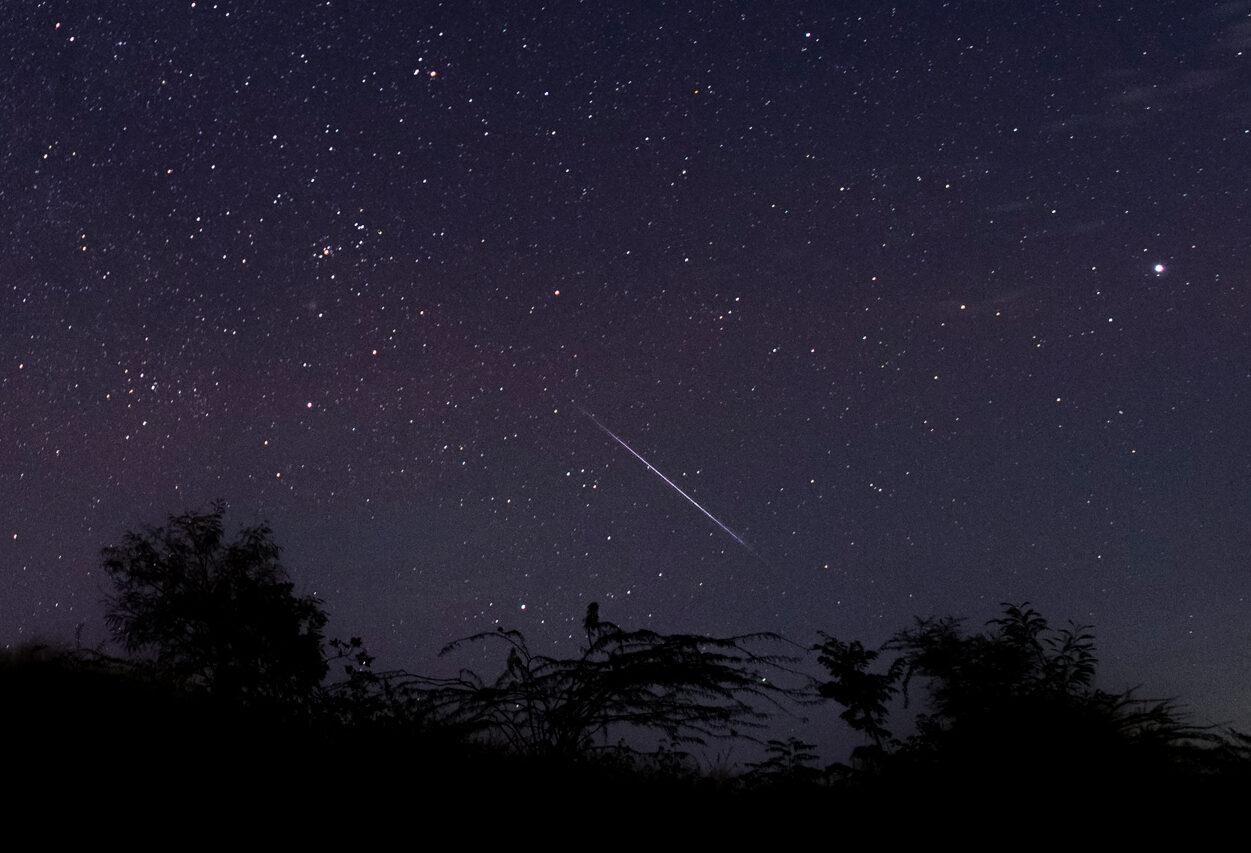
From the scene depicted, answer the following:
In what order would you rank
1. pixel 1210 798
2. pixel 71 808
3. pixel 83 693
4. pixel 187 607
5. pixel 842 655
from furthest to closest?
pixel 187 607, pixel 842 655, pixel 83 693, pixel 1210 798, pixel 71 808

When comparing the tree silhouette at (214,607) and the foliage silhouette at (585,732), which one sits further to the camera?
the tree silhouette at (214,607)

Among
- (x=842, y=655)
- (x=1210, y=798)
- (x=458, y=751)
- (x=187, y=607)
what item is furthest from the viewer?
(x=187, y=607)

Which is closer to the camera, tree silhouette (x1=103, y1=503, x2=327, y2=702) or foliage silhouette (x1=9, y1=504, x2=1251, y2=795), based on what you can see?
foliage silhouette (x1=9, y1=504, x2=1251, y2=795)

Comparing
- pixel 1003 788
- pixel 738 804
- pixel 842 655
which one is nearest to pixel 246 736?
pixel 738 804

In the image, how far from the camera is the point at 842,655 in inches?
409

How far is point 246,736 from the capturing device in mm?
4680

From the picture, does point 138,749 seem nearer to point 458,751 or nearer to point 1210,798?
point 458,751

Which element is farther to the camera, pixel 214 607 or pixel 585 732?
pixel 214 607

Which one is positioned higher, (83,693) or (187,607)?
(187,607)

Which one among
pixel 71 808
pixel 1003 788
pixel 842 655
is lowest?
pixel 71 808

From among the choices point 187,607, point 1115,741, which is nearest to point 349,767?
point 1115,741

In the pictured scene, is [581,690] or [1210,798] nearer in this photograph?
[1210,798]

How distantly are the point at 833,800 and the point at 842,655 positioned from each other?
5.88 m

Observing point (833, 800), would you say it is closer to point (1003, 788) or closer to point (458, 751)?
point (1003, 788)
